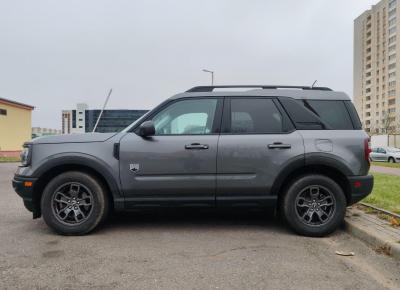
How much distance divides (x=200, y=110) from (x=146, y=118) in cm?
73

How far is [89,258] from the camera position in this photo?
399cm

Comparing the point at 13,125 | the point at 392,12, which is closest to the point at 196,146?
the point at 13,125

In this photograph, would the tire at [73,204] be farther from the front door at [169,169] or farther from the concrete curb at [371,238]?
the concrete curb at [371,238]

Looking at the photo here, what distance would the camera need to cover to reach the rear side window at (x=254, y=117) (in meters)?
5.02

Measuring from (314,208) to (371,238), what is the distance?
2.50 feet

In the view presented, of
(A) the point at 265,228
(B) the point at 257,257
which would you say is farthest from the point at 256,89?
(B) the point at 257,257

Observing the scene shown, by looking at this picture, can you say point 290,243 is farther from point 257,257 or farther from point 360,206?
point 360,206

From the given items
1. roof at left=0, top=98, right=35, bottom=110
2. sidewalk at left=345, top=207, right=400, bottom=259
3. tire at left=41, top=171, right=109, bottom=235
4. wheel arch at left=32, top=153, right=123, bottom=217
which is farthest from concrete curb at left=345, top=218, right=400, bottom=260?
roof at left=0, top=98, right=35, bottom=110

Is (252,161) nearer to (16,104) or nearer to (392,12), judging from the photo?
(16,104)

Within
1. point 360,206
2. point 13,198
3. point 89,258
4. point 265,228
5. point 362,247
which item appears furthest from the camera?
point 13,198

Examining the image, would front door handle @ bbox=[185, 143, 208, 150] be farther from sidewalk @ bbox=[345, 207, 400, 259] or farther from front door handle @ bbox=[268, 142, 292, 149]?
sidewalk @ bbox=[345, 207, 400, 259]

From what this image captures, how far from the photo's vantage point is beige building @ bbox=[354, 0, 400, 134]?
102 metres

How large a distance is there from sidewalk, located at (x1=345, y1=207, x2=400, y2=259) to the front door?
1875 millimetres

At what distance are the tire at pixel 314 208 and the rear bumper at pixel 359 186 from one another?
5.9 inches
